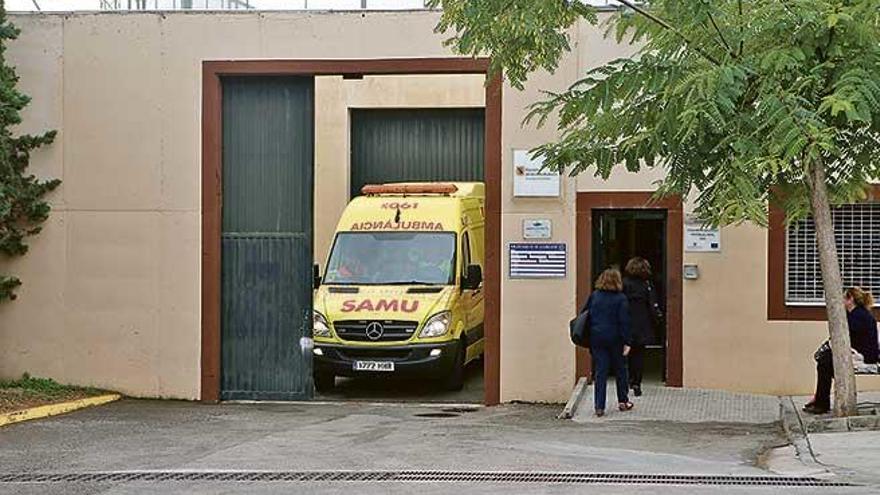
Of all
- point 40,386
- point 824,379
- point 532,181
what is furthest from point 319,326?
point 824,379

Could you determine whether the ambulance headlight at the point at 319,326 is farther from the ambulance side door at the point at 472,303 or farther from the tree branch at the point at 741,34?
the tree branch at the point at 741,34

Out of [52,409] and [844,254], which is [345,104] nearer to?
[52,409]

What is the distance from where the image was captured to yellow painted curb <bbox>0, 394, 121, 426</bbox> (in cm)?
1559

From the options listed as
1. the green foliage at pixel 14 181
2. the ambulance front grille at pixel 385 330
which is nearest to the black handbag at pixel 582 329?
the ambulance front grille at pixel 385 330

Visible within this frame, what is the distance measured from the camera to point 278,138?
18.8m

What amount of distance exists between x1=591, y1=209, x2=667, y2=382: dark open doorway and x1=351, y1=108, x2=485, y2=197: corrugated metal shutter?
172 inches

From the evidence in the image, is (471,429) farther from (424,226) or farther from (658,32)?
(424,226)

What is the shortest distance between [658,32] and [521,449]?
13.6ft

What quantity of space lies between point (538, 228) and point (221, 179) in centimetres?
424

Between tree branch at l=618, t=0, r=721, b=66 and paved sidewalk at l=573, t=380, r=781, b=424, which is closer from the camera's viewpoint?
tree branch at l=618, t=0, r=721, b=66

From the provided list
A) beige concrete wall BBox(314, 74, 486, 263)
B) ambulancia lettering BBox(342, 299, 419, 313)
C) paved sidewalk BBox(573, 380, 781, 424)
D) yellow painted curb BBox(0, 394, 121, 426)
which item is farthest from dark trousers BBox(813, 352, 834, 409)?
beige concrete wall BBox(314, 74, 486, 263)

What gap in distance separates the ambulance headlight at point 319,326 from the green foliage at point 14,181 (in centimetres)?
376

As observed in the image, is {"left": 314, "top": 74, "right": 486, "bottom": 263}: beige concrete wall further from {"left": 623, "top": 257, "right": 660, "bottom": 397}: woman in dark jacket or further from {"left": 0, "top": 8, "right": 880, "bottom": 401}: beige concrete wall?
{"left": 623, "top": 257, "right": 660, "bottom": 397}: woman in dark jacket

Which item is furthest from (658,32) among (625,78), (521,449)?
(521,449)
